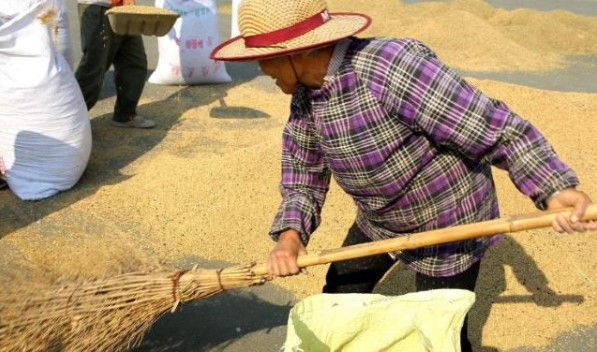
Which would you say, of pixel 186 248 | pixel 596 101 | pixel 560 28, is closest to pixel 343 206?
pixel 186 248

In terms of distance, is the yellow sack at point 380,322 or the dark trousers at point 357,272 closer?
the yellow sack at point 380,322

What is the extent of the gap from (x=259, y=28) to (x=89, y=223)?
2093 millimetres

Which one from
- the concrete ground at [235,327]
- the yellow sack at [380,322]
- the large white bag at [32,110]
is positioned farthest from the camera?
the large white bag at [32,110]

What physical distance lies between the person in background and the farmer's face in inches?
127

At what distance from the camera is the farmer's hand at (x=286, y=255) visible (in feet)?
6.15

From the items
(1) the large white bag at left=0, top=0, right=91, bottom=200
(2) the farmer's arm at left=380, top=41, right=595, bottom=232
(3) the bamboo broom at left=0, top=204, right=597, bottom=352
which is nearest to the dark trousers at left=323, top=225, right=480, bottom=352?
(3) the bamboo broom at left=0, top=204, right=597, bottom=352

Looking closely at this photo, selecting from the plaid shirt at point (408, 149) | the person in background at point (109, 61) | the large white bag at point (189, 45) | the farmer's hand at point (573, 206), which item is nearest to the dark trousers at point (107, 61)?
the person in background at point (109, 61)

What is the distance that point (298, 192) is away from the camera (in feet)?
6.79

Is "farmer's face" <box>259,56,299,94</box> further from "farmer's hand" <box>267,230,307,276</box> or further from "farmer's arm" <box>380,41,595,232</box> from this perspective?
"farmer's hand" <box>267,230,307,276</box>

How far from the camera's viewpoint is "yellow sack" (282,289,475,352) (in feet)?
5.59

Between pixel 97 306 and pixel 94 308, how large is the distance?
0.4 inches

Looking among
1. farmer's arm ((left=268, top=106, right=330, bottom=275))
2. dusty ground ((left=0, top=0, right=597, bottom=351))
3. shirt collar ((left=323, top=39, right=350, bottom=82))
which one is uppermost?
shirt collar ((left=323, top=39, right=350, bottom=82))

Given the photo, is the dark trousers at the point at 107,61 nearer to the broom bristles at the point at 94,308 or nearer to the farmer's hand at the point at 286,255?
the broom bristles at the point at 94,308

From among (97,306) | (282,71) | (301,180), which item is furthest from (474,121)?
(97,306)
